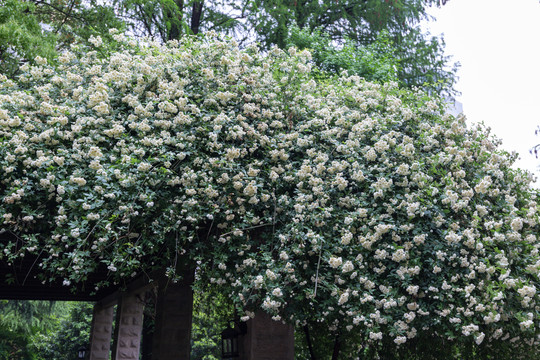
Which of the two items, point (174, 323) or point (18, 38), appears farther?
point (174, 323)

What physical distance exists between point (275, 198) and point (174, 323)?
4401 millimetres

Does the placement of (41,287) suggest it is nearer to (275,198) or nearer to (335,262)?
(275,198)

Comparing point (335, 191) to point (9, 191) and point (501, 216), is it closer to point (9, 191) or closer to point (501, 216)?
point (501, 216)

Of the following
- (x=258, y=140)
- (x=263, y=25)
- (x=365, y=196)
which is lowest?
(x=365, y=196)

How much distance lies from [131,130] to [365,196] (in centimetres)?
235

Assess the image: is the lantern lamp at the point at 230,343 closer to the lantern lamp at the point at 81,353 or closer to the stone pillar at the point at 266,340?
the stone pillar at the point at 266,340

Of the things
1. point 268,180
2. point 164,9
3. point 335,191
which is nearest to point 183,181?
point 268,180

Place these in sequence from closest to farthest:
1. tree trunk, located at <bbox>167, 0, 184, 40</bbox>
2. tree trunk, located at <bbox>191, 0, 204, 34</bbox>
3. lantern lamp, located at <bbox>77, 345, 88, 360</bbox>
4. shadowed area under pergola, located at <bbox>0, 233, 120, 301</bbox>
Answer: shadowed area under pergola, located at <bbox>0, 233, 120, 301</bbox>, tree trunk, located at <bbox>167, 0, 184, 40</bbox>, lantern lamp, located at <bbox>77, 345, 88, 360</bbox>, tree trunk, located at <bbox>191, 0, 204, 34</bbox>

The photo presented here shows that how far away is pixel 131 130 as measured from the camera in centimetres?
506

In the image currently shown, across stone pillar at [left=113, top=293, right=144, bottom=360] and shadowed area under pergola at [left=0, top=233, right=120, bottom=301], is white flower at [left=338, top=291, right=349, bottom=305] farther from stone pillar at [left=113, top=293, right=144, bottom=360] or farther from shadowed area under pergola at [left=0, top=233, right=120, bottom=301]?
stone pillar at [left=113, top=293, right=144, bottom=360]

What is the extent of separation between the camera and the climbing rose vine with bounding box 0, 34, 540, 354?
13.9 feet

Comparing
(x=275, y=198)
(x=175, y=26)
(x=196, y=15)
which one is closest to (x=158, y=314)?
(x=275, y=198)

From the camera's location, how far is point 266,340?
5.22m

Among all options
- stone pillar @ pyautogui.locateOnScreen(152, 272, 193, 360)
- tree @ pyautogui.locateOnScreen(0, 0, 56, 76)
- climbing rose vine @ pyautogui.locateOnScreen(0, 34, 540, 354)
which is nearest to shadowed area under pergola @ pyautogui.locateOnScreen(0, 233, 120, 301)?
stone pillar @ pyautogui.locateOnScreen(152, 272, 193, 360)
